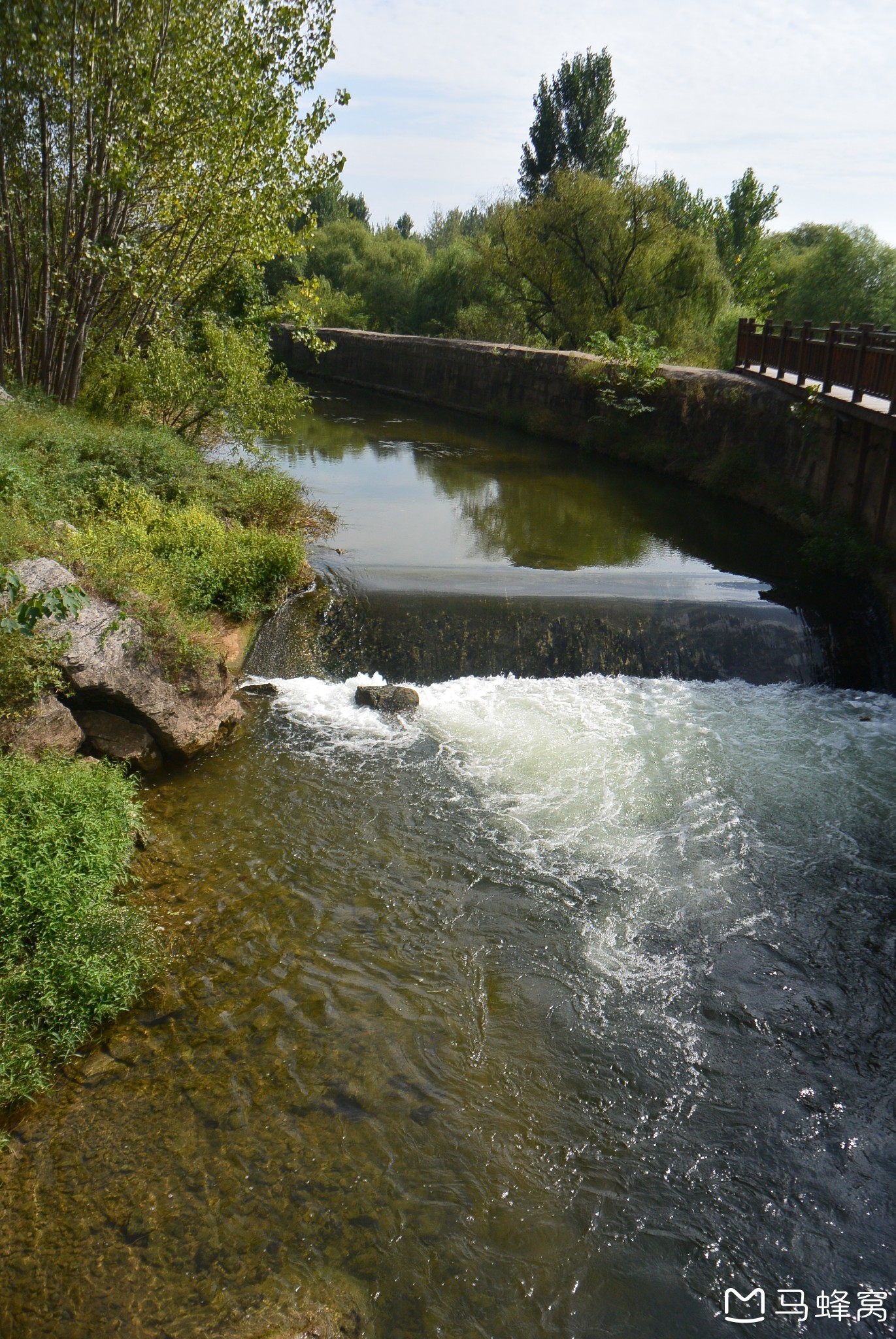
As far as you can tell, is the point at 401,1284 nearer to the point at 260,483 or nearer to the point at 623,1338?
the point at 623,1338

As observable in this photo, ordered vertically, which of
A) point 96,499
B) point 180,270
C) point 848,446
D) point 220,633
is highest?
point 180,270

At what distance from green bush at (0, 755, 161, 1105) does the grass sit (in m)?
2.03

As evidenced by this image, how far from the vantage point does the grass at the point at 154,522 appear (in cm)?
773

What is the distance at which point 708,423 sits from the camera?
57.6 feet

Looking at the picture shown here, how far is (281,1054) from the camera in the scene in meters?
4.78

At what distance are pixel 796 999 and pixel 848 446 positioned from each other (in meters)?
10.4

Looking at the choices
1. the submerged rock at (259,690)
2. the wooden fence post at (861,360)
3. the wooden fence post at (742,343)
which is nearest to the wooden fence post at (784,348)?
the wooden fence post at (742,343)

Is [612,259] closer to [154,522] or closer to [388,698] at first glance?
[154,522]

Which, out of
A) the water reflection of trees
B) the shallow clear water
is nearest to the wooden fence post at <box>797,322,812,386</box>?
the shallow clear water

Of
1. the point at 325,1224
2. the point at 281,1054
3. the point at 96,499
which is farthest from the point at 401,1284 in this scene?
the point at 96,499

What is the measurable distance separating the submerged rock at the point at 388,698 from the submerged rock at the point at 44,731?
2915 millimetres

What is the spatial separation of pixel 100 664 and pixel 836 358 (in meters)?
11.8

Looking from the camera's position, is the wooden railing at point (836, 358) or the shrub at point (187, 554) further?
the wooden railing at point (836, 358)

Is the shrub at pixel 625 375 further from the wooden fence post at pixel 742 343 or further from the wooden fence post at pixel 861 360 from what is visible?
the wooden fence post at pixel 861 360
